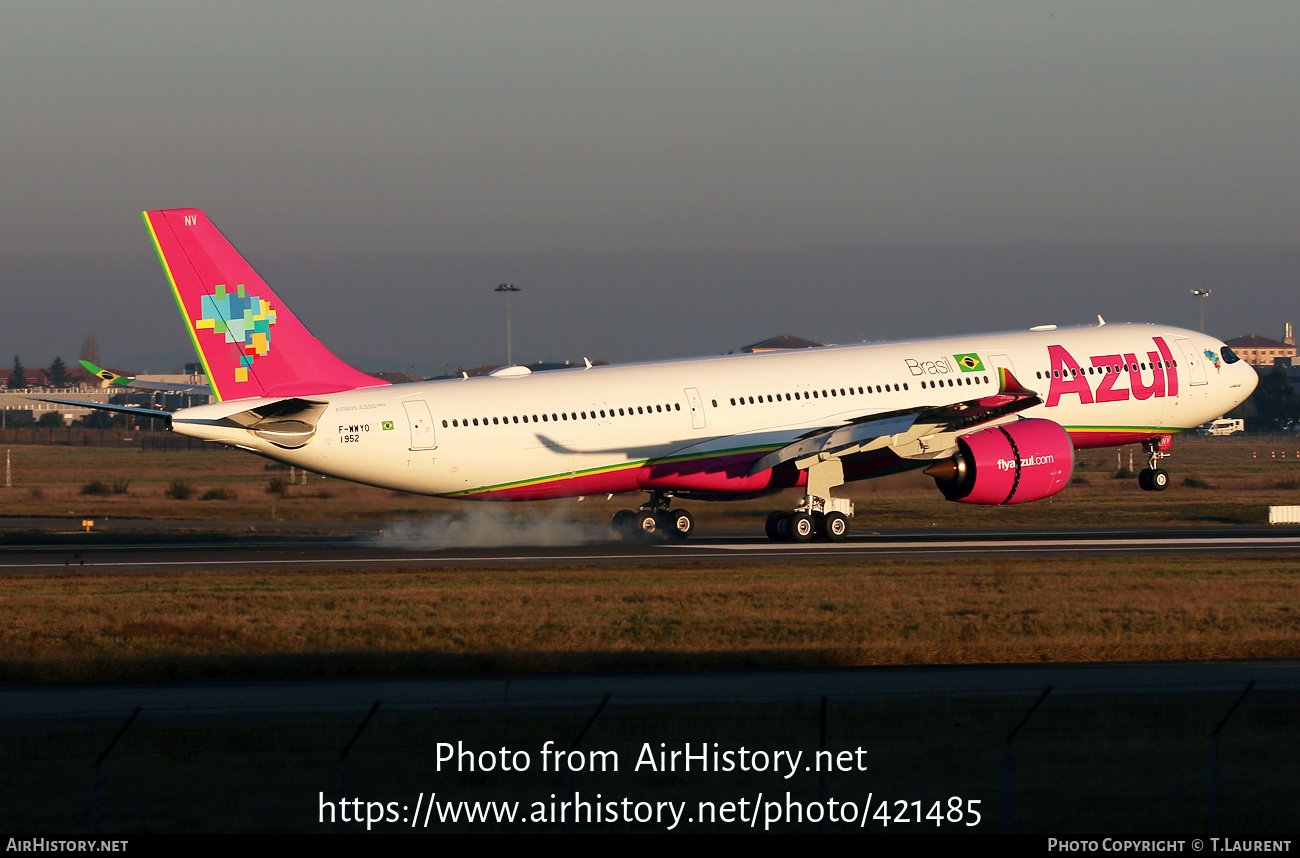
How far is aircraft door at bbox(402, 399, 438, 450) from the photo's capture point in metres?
37.0

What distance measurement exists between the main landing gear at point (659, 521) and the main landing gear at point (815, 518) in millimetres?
2591

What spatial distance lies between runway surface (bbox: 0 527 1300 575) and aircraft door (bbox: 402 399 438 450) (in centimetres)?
293

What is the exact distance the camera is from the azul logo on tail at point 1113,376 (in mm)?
43188

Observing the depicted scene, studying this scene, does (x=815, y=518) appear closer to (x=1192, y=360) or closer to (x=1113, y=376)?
(x=1113, y=376)

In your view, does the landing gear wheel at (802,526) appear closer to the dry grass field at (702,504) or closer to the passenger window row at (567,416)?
the dry grass field at (702,504)

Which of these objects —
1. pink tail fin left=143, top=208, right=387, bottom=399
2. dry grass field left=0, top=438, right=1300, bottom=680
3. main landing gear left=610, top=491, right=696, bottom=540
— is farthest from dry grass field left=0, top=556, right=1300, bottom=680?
main landing gear left=610, top=491, right=696, bottom=540

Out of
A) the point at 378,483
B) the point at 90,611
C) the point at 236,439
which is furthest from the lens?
the point at 378,483

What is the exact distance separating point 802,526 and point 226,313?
16702 mm

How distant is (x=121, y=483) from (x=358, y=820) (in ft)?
216

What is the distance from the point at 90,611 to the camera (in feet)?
85.0

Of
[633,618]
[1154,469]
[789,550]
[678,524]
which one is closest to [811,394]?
[678,524]

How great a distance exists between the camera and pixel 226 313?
119 feet

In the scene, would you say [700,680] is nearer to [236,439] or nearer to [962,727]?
[962,727]

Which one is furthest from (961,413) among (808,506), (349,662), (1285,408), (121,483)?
(1285,408)
